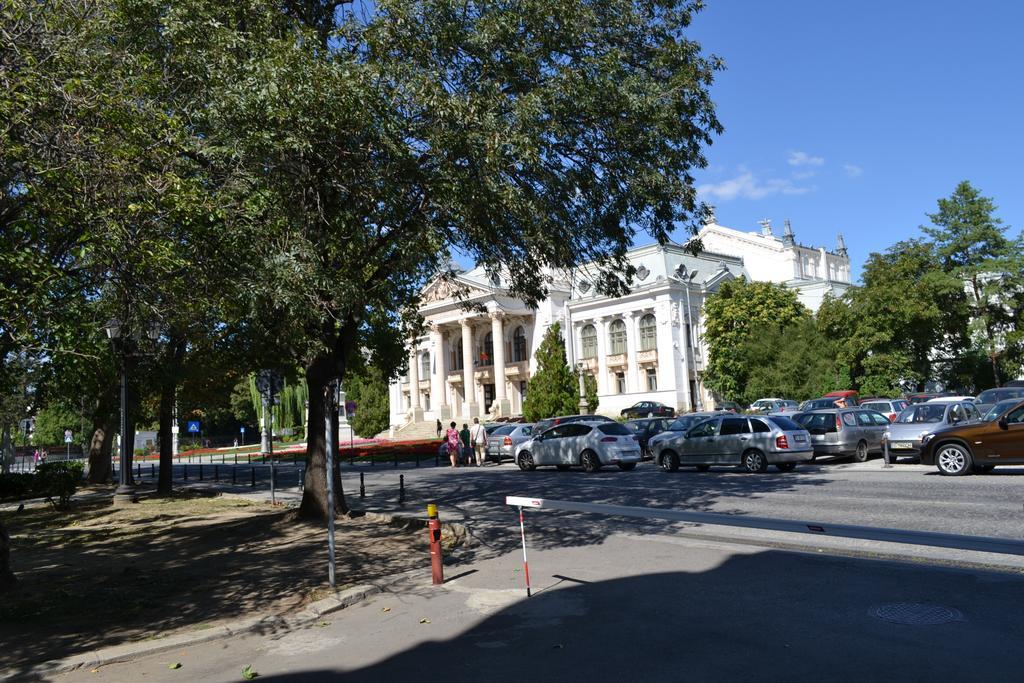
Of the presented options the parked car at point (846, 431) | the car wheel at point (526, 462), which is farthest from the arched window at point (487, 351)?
the parked car at point (846, 431)

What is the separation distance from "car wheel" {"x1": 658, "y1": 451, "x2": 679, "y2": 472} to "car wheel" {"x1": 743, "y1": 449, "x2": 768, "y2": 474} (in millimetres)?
2193

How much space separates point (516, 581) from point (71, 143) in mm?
6467

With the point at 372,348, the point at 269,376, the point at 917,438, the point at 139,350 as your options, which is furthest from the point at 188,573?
the point at 917,438

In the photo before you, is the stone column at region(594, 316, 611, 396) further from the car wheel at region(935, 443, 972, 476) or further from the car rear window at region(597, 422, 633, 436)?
the car wheel at region(935, 443, 972, 476)

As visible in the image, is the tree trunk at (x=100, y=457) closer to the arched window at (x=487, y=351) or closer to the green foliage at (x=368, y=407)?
the arched window at (x=487, y=351)

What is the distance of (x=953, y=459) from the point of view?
17188 millimetres

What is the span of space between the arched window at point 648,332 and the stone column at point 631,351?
52 cm

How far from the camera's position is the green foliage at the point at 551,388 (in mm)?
56875

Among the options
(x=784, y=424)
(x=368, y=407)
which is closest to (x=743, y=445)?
(x=784, y=424)

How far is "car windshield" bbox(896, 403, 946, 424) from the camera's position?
71.5ft

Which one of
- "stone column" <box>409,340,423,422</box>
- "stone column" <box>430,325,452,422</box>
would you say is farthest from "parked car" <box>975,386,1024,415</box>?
"stone column" <box>409,340,423,422</box>

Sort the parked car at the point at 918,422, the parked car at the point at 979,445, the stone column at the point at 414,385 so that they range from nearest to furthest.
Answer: the parked car at the point at 979,445
the parked car at the point at 918,422
the stone column at the point at 414,385

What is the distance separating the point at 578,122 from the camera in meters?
12.7

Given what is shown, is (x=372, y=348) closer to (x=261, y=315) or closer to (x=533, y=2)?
(x=261, y=315)
